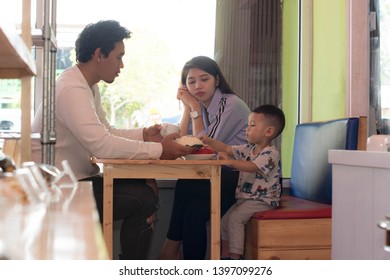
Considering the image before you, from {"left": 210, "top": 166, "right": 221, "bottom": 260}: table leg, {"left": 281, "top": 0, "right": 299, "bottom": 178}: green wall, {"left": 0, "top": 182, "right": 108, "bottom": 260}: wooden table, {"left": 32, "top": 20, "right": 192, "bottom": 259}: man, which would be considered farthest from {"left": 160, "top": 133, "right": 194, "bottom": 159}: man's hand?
{"left": 0, "top": 182, "right": 108, "bottom": 260}: wooden table

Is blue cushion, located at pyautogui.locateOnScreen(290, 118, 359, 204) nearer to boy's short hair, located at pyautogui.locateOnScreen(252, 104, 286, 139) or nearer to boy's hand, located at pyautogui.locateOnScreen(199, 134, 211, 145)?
boy's short hair, located at pyautogui.locateOnScreen(252, 104, 286, 139)

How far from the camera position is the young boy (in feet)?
8.74

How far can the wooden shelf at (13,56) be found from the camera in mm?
1108

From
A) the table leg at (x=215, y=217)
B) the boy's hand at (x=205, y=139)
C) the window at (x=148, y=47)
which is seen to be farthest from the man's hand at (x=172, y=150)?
the window at (x=148, y=47)

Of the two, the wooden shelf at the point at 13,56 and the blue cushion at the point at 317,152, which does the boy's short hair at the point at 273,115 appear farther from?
the wooden shelf at the point at 13,56

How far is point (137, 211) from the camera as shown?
2.57 m

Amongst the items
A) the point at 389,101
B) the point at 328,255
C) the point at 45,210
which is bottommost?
the point at 328,255

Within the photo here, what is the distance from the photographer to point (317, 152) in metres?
2.85

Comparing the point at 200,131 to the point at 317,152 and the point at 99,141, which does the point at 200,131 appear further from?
the point at 99,141

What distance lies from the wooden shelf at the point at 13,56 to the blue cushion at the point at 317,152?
1393 millimetres

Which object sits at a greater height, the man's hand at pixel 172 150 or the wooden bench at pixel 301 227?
the man's hand at pixel 172 150
